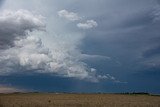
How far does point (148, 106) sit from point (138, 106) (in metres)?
1.97

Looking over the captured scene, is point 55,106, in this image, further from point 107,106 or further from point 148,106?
point 148,106

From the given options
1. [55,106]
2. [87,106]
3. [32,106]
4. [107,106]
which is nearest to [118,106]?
[107,106]

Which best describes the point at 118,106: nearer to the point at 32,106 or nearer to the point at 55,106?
the point at 55,106

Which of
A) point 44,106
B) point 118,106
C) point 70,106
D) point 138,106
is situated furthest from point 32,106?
point 138,106

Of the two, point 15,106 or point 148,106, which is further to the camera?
point 148,106

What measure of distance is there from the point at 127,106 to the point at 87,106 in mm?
6907

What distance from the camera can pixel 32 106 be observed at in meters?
54.6

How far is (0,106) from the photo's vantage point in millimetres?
53219

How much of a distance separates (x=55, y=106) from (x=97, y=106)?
23.3ft

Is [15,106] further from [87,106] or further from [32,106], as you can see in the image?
[87,106]

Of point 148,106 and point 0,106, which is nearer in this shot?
point 0,106

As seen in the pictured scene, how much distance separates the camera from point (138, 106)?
56.9 m

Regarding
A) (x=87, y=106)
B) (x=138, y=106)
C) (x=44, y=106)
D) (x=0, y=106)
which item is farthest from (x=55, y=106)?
(x=138, y=106)

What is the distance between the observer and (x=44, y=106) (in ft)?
182
